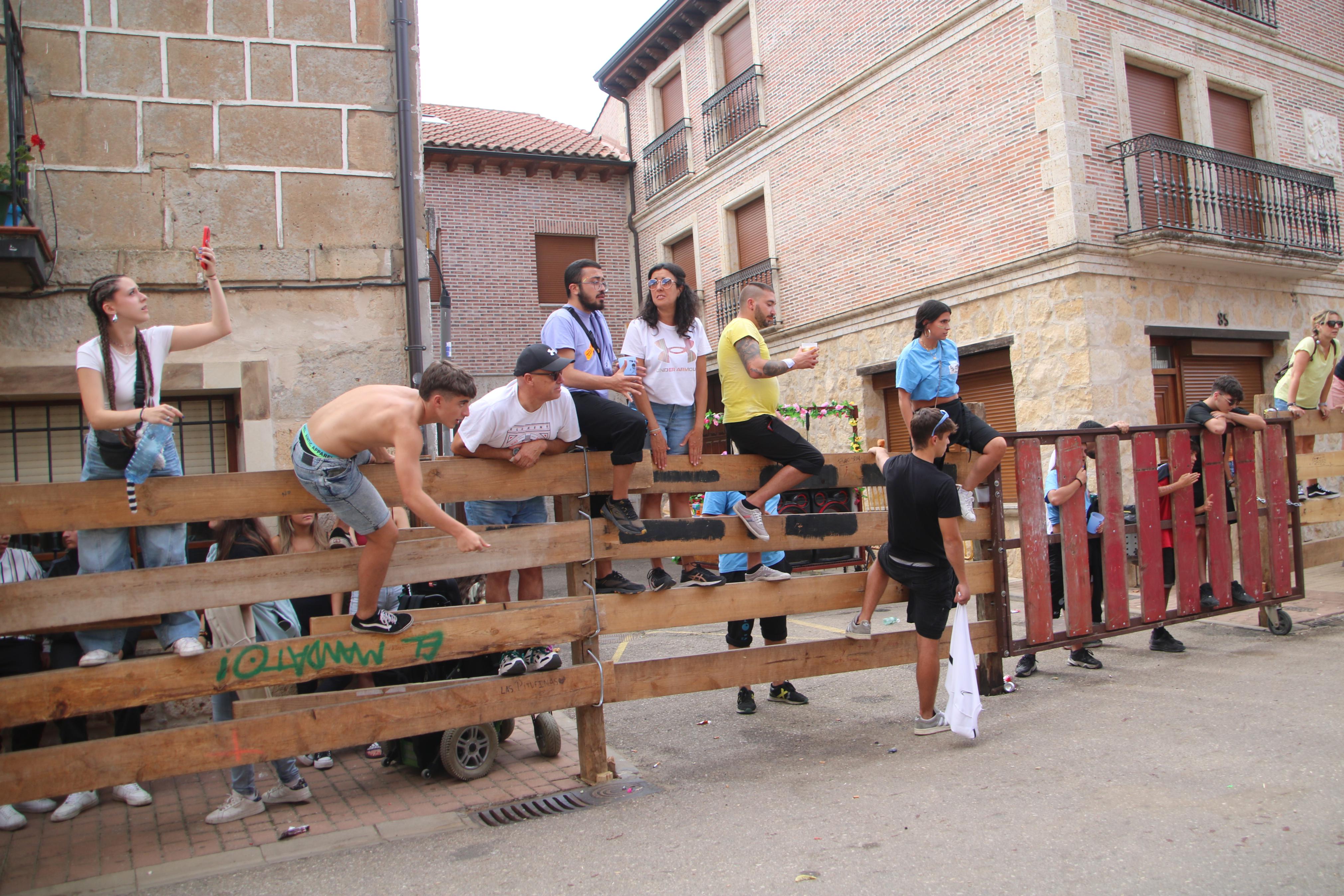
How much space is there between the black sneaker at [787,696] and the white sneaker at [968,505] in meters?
1.66

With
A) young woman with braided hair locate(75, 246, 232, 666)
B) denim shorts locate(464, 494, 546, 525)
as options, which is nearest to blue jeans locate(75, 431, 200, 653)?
young woman with braided hair locate(75, 246, 232, 666)

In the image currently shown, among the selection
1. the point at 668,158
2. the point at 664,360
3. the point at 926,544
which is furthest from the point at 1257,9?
the point at 664,360

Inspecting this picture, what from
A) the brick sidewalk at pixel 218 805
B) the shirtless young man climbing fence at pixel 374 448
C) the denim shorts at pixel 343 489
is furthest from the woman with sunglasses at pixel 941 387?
the denim shorts at pixel 343 489

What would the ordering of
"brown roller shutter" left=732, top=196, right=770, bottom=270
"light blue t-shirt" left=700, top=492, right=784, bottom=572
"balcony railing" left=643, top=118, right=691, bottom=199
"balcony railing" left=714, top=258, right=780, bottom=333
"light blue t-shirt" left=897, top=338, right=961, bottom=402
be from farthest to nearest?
"balcony railing" left=643, top=118, right=691, bottom=199
"brown roller shutter" left=732, top=196, right=770, bottom=270
"balcony railing" left=714, top=258, right=780, bottom=333
"light blue t-shirt" left=897, top=338, right=961, bottom=402
"light blue t-shirt" left=700, top=492, right=784, bottom=572

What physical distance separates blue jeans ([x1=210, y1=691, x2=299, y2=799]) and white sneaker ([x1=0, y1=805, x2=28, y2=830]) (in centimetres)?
93

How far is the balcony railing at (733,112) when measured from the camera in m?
17.9

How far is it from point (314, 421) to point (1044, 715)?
4.39 m

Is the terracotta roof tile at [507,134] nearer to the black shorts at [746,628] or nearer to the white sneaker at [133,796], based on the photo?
the black shorts at [746,628]

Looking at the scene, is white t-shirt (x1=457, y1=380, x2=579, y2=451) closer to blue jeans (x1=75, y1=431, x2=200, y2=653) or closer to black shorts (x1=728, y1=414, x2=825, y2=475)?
black shorts (x1=728, y1=414, x2=825, y2=475)

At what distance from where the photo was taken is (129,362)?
13.1 feet

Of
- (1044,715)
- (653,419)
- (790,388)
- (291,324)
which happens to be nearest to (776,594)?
(653,419)

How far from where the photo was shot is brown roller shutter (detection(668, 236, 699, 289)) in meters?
20.2

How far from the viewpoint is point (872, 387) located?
51.8ft

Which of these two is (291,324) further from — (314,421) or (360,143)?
(314,421)
